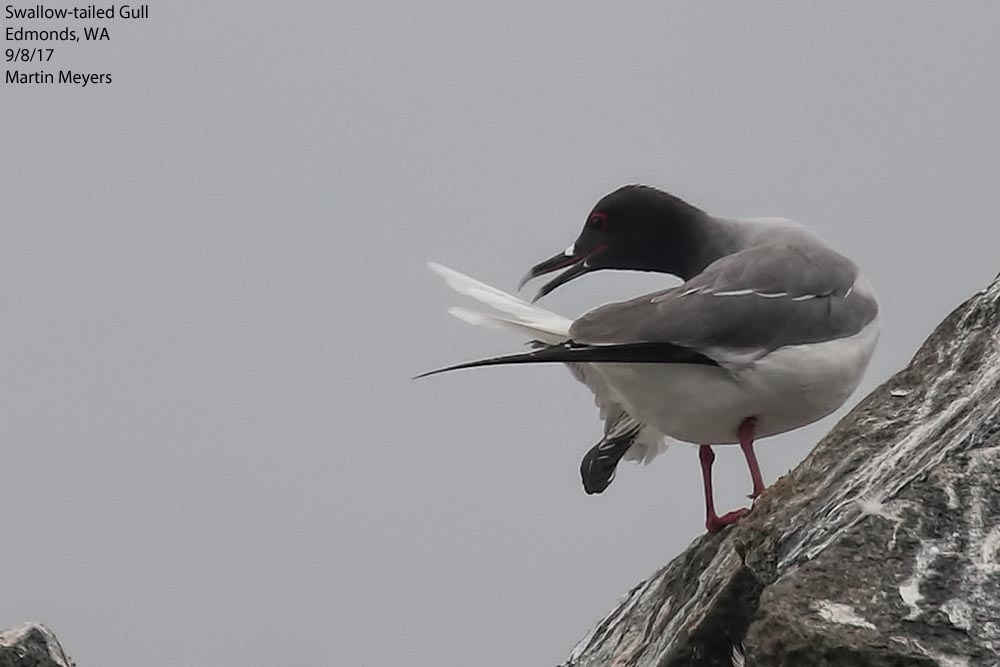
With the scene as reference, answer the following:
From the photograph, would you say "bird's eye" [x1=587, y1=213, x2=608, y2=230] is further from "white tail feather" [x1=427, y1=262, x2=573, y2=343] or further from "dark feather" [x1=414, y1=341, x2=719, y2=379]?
"dark feather" [x1=414, y1=341, x2=719, y2=379]

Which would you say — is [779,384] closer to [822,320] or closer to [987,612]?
[822,320]

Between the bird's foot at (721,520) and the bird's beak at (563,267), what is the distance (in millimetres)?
1952

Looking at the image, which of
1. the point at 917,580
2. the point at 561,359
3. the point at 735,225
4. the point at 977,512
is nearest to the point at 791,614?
the point at 917,580

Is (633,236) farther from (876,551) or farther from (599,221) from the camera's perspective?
(876,551)

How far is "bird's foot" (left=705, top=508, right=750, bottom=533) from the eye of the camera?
613 centimetres

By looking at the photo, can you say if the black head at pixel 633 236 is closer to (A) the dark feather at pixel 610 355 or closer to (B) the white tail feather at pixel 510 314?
(B) the white tail feather at pixel 510 314

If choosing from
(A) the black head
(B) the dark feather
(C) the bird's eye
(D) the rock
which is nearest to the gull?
(B) the dark feather

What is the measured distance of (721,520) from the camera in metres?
6.18

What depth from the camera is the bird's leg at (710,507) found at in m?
6.16

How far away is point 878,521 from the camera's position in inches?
159

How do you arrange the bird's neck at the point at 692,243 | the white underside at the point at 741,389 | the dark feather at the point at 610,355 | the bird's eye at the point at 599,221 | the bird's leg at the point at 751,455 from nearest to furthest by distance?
the dark feather at the point at 610,355 < the white underside at the point at 741,389 < the bird's leg at the point at 751,455 < the bird's neck at the point at 692,243 < the bird's eye at the point at 599,221

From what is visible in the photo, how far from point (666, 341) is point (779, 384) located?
0.63 m

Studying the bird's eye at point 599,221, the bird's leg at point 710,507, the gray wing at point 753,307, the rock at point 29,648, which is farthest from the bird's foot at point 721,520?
the rock at point 29,648

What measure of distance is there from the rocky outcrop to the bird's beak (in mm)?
2134
